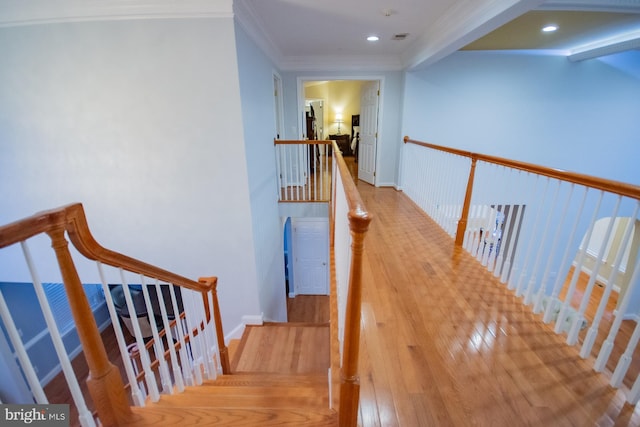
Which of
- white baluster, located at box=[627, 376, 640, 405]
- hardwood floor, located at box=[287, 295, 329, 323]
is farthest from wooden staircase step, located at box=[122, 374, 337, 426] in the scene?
hardwood floor, located at box=[287, 295, 329, 323]

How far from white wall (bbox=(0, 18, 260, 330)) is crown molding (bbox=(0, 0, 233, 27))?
6 centimetres

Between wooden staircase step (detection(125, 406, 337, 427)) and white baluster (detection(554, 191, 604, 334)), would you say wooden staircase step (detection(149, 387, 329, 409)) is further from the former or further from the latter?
white baluster (detection(554, 191, 604, 334))

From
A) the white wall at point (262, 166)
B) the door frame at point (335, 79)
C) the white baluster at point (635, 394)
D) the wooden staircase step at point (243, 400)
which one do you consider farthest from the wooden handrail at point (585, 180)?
the door frame at point (335, 79)

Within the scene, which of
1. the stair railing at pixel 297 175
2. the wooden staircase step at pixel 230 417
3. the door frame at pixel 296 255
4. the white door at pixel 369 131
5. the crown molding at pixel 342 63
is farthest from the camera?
the door frame at pixel 296 255

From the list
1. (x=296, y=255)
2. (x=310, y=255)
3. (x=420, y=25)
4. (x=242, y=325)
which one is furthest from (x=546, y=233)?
(x=296, y=255)

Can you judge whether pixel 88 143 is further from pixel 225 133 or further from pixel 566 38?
pixel 566 38

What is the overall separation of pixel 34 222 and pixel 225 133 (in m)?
2.19

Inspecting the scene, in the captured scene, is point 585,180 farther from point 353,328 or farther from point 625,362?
point 353,328

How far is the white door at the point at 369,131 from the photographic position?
521 cm

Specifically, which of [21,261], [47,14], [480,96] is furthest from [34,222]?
[480,96]

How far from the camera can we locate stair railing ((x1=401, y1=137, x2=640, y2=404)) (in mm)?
1374

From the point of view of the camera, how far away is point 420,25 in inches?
132

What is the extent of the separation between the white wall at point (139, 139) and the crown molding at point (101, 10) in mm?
64

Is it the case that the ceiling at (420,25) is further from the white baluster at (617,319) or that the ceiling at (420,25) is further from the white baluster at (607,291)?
the white baluster at (617,319)
